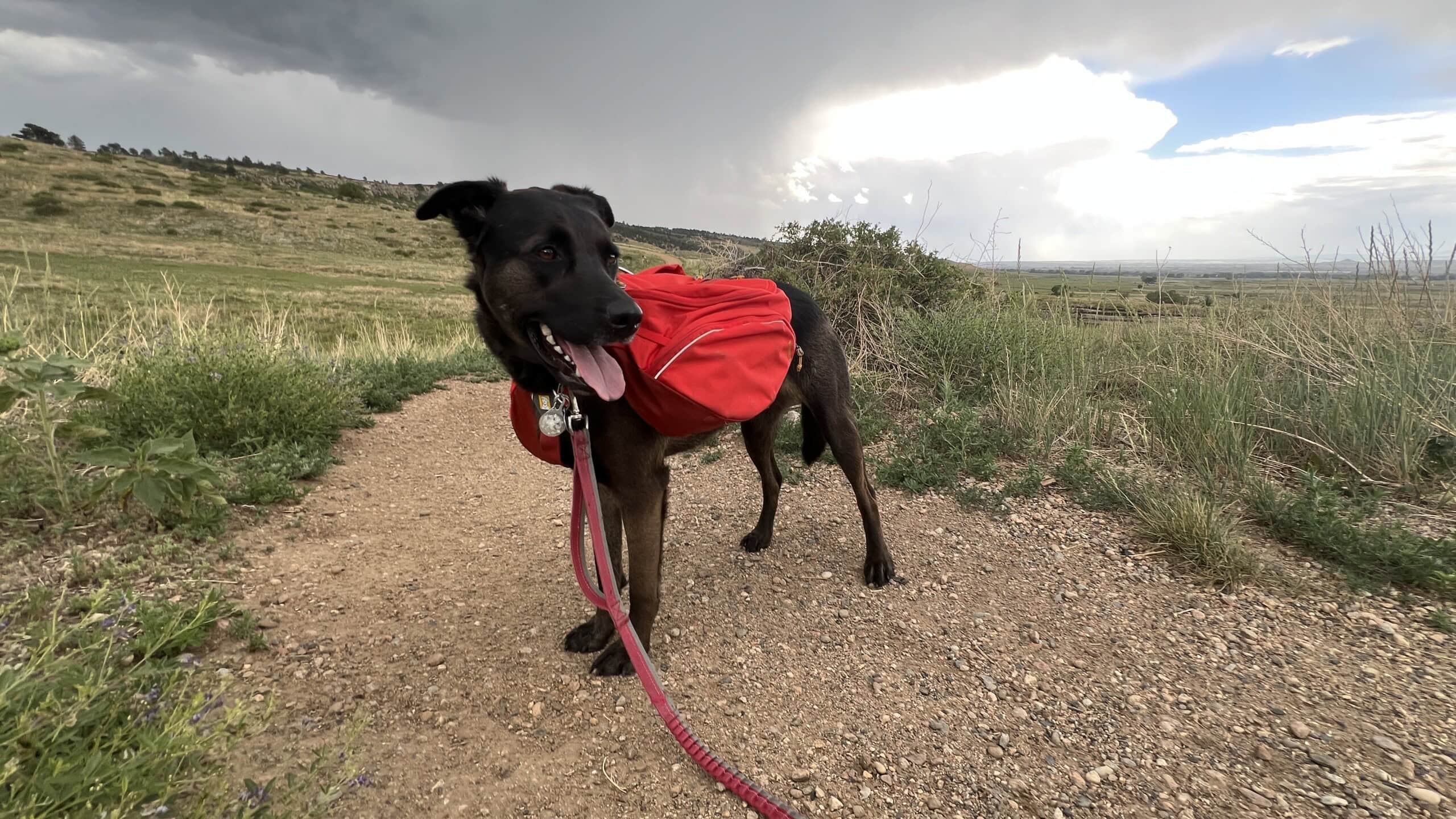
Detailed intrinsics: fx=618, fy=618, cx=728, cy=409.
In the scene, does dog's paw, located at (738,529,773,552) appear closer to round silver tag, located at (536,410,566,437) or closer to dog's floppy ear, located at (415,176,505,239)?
round silver tag, located at (536,410,566,437)

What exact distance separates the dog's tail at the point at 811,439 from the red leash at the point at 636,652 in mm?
1478

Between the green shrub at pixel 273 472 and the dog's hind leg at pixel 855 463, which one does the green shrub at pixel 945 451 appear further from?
the green shrub at pixel 273 472

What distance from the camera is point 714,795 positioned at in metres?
2.08

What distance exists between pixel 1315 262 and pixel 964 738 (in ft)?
19.1

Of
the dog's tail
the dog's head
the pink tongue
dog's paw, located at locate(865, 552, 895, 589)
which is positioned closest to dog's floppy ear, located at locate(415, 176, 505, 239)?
the dog's head

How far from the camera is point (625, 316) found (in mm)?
2137

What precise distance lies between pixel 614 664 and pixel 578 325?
152cm

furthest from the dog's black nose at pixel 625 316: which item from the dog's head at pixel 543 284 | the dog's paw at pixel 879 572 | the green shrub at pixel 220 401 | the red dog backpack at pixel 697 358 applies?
the green shrub at pixel 220 401

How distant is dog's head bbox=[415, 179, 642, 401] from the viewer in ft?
7.20

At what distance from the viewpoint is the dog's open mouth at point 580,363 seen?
2229mm

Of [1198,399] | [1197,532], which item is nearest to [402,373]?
[1197,532]

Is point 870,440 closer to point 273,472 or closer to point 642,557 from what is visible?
point 642,557

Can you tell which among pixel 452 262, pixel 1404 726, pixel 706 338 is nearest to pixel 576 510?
pixel 706 338

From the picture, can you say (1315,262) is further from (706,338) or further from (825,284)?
(706,338)
